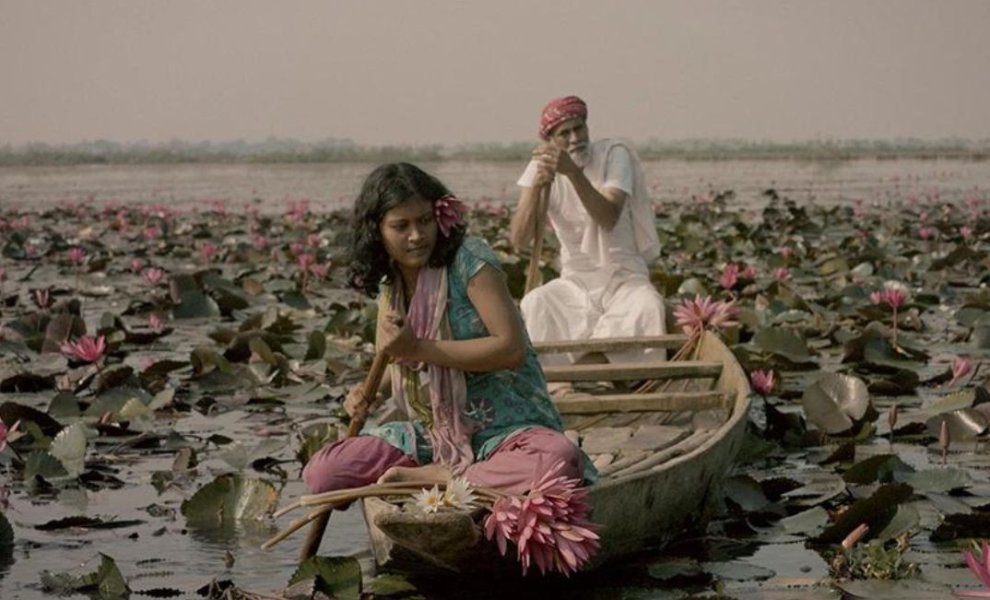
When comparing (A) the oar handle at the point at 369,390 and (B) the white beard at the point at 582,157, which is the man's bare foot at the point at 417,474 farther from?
(B) the white beard at the point at 582,157

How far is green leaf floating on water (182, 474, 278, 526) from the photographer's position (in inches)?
193

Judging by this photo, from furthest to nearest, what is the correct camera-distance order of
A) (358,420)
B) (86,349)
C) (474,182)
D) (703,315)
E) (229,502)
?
(474,182), (86,349), (703,315), (229,502), (358,420)

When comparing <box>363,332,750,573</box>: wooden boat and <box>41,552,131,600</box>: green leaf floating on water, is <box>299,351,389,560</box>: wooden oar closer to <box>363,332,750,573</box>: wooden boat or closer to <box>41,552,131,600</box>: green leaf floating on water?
<box>363,332,750,573</box>: wooden boat

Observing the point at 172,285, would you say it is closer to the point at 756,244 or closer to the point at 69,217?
the point at 756,244

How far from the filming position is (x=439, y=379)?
4.07m

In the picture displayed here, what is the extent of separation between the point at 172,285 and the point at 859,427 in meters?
5.80

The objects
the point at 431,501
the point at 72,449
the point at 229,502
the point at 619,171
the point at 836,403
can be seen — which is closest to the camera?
the point at 431,501

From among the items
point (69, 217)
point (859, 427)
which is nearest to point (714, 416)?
point (859, 427)

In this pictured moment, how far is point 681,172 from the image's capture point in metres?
35.3

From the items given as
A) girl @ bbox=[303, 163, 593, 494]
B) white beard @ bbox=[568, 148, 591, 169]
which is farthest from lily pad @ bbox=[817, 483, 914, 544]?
white beard @ bbox=[568, 148, 591, 169]

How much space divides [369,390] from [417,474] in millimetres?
262

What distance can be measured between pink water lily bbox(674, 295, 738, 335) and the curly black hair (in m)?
2.38

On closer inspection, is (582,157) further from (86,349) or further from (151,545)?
(151,545)

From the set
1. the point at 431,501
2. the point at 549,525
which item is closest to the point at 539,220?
the point at 431,501
